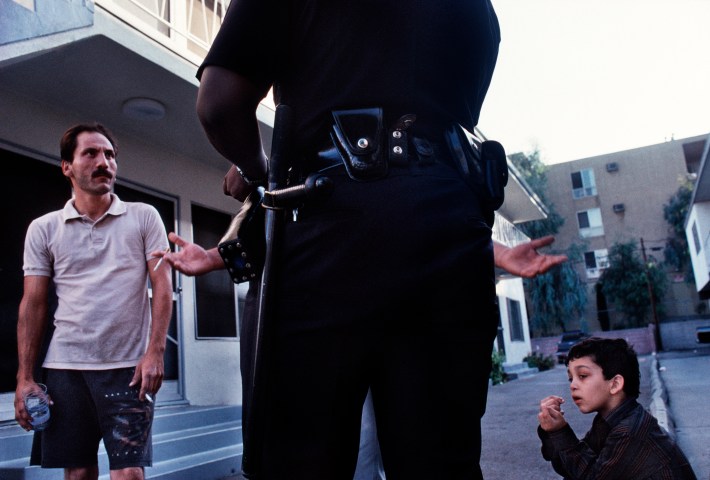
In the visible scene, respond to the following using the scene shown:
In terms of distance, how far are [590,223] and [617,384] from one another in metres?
39.4

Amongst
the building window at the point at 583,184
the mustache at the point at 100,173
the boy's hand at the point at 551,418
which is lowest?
the boy's hand at the point at 551,418

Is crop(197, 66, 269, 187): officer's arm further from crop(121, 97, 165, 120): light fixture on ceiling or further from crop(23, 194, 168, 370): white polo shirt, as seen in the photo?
crop(121, 97, 165, 120): light fixture on ceiling

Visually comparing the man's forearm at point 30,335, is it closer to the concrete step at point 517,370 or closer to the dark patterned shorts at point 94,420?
the dark patterned shorts at point 94,420

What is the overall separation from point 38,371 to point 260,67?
4.86m

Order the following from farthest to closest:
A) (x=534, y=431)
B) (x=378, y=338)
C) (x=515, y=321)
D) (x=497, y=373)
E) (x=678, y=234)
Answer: (x=678, y=234), (x=515, y=321), (x=497, y=373), (x=534, y=431), (x=378, y=338)

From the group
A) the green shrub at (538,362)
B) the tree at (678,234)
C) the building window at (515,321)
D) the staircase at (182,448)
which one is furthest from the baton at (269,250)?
the tree at (678,234)

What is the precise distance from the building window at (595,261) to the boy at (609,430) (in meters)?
38.2

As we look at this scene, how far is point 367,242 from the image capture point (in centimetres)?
112

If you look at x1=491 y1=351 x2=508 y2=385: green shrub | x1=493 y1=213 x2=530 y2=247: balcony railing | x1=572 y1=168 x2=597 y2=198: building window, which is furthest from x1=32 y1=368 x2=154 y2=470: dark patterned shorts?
x1=572 y1=168 x2=597 y2=198: building window

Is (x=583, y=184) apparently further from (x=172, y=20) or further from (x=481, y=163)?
(x=481, y=163)

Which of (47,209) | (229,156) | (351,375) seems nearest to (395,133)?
(229,156)

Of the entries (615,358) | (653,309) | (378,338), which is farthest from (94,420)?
(653,309)

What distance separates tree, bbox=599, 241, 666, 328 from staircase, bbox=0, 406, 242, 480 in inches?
1262

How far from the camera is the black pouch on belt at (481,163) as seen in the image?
127cm
